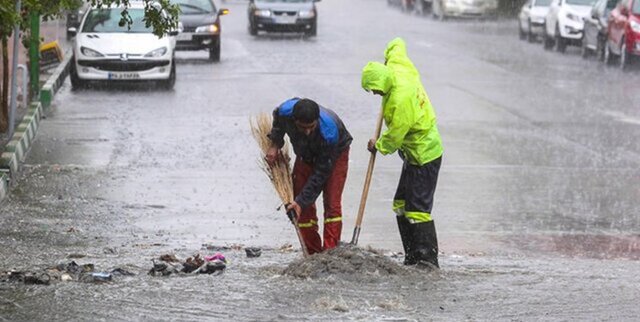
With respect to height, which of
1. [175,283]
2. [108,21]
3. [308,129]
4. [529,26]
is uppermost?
[308,129]

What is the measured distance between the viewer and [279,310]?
337 inches

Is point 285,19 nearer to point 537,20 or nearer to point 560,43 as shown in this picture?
point 537,20

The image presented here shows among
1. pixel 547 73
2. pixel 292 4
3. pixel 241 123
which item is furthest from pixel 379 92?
pixel 292 4

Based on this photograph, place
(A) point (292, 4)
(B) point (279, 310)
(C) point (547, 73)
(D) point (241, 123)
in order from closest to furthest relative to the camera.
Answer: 1. (B) point (279, 310)
2. (D) point (241, 123)
3. (C) point (547, 73)
4. (A) point (292, 4)

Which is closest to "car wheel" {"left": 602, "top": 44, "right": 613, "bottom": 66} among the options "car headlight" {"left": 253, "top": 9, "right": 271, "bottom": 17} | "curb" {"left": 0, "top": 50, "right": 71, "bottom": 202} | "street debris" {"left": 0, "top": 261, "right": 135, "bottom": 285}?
"car headlight" {"left": 253, "top": 9, "right": 271, "bottom": 17}

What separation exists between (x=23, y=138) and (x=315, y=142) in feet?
27.6

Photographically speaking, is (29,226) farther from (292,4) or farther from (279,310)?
(292,4)

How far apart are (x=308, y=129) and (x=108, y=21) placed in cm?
1727

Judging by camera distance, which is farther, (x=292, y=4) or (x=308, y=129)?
(x=292, y=4)

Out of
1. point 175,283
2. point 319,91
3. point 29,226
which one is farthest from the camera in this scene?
point 319,91

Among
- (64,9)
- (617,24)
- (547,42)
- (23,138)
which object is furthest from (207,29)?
(64,9)

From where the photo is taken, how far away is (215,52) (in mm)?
31250

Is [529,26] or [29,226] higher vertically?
[29,226]

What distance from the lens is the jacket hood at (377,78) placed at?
9.55 metres
